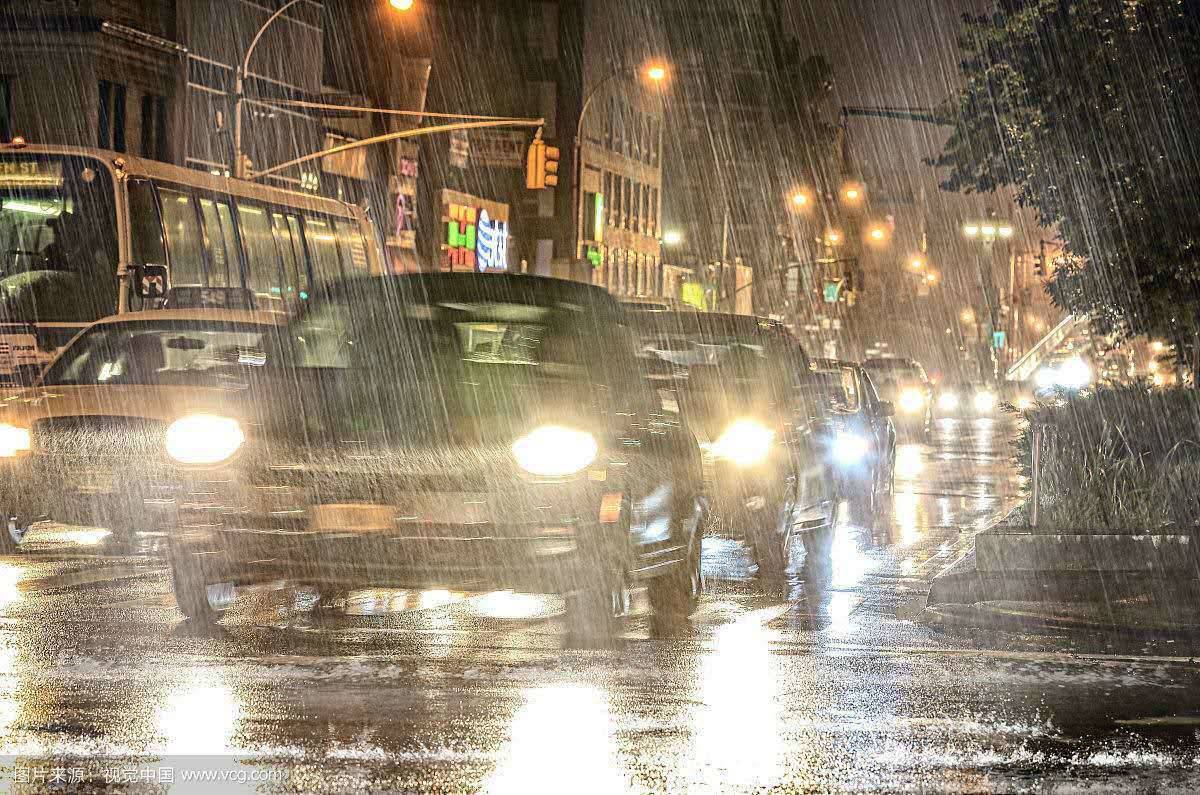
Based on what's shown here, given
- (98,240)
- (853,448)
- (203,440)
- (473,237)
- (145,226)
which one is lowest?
(203,440)

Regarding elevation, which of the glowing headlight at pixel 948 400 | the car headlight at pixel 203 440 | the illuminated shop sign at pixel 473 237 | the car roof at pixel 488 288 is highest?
the illuminated shop sign at pixel 473 237

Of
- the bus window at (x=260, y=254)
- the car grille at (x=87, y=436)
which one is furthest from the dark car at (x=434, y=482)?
the bus window at (x=260, y=254)

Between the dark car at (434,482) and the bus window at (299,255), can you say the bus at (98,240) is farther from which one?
the dark car at (434,482)

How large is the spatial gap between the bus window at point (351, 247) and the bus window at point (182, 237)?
169 inches

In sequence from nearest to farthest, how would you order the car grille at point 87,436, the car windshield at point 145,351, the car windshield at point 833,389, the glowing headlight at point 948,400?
the car grille at point 87,436
the car windshield at point 145,351
the car windshield at point 833,389
the glowing headlight at point 948,400

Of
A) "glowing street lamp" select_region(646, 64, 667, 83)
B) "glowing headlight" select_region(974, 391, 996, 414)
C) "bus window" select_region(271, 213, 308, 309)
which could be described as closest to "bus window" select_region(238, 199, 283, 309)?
"bus window" select_region(271, 213, 308, 309)

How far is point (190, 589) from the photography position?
9.39 meters

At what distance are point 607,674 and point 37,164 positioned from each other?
15878mm

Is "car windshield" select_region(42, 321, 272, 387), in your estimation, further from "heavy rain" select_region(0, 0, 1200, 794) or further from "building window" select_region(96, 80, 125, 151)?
"building window" select_region(96, 80, 125, 151)

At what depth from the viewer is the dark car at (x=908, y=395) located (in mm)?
45625

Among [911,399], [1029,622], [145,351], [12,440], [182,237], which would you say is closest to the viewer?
[1029,622]

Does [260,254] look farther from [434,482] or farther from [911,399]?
[911,399]

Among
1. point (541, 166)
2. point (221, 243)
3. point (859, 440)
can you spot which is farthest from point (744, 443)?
point (541, 166)

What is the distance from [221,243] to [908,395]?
25429mm
